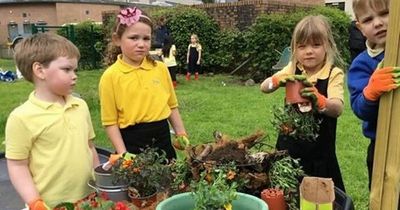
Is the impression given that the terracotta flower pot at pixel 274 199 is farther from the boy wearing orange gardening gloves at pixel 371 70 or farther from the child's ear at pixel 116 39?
the child's ear at pixel 116 39

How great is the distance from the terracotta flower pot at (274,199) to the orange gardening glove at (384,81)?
440 mm

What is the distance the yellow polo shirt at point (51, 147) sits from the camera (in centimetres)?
176

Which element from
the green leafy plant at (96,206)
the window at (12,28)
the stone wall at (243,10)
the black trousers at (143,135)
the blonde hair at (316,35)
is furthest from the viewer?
the window at (12,28)

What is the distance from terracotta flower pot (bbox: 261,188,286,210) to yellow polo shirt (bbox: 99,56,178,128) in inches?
43.1

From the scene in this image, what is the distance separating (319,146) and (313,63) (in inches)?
16.8

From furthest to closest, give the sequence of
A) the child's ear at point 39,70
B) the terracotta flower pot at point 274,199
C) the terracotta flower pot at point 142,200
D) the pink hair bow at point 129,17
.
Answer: the pink hair bow at point 129,17 < the child's ear at point 39,70 < the terracotta flower pot at point 142,200 < the terracotta flower pot at point 274,199

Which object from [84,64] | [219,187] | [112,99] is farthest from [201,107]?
[84,64]

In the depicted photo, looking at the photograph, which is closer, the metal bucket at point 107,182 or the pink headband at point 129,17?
the metal bucket at point 107,182

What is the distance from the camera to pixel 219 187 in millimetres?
1409

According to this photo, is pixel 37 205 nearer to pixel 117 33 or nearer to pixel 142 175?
pixel 142 175

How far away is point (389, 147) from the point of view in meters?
1.35

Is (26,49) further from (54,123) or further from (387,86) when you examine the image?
(387,86)

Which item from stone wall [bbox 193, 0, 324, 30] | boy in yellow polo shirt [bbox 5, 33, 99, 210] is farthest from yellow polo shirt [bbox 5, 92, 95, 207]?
stone wall [bbox 193, 0, 324, 30]

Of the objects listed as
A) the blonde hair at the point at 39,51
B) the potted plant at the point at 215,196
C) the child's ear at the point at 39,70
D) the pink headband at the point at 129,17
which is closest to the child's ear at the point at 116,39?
the pink headband at the point at 129,17
